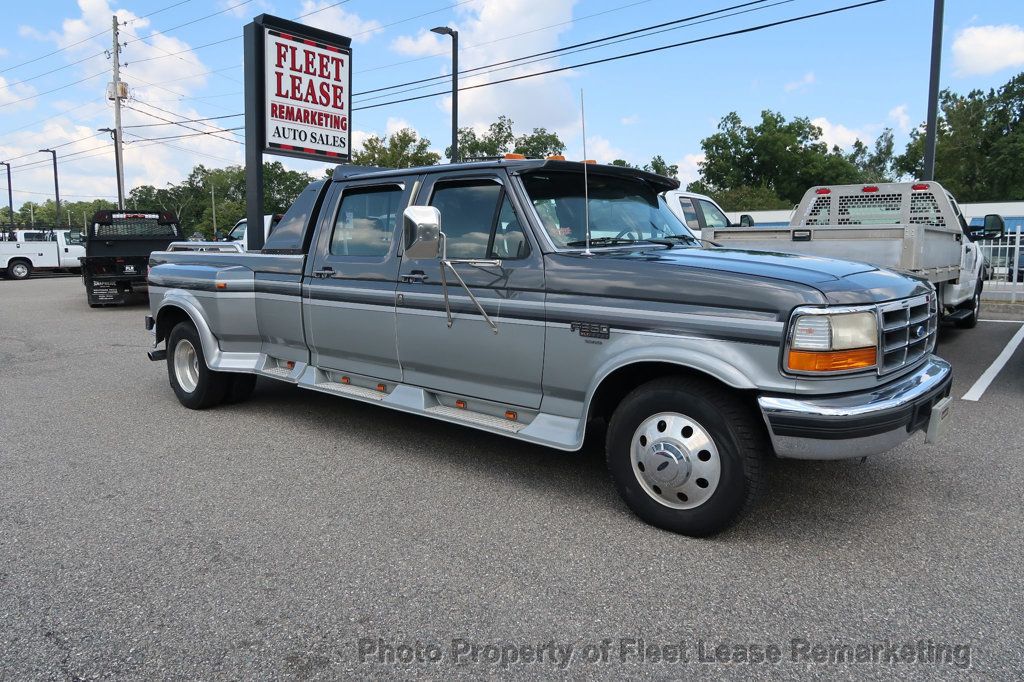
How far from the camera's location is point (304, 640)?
9.22ft

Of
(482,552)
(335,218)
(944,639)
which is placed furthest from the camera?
(335,218)

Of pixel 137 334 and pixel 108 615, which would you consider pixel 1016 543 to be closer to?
pixel 108 615

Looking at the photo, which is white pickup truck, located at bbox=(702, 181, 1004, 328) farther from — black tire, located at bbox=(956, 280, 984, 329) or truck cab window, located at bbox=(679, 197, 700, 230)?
truck cab window, located at bbox=(679, 197, 700, 230)

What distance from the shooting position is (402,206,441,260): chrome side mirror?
391cm

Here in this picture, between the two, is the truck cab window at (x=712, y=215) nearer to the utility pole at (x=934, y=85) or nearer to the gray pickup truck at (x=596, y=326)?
the utility pole at (x=934, y=85)

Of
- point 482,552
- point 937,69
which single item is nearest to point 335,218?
point 482,552

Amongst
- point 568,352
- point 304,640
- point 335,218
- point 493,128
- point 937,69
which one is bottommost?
point 304,640

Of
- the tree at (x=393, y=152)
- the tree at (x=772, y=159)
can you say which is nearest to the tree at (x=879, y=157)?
the tree at (x=772, y=159)

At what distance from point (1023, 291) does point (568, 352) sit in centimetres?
1512

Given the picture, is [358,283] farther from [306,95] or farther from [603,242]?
[306,95]

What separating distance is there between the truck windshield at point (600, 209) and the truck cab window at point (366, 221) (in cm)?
115

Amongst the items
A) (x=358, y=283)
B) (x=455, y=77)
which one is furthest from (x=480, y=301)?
(x=455, y=77)

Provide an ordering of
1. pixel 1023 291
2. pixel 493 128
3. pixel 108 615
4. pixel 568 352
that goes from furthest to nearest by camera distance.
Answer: pixel 493 128, pixel 1023 291, pixel 568 352, pixel 108 615

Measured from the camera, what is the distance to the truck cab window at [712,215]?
36.6 ft
